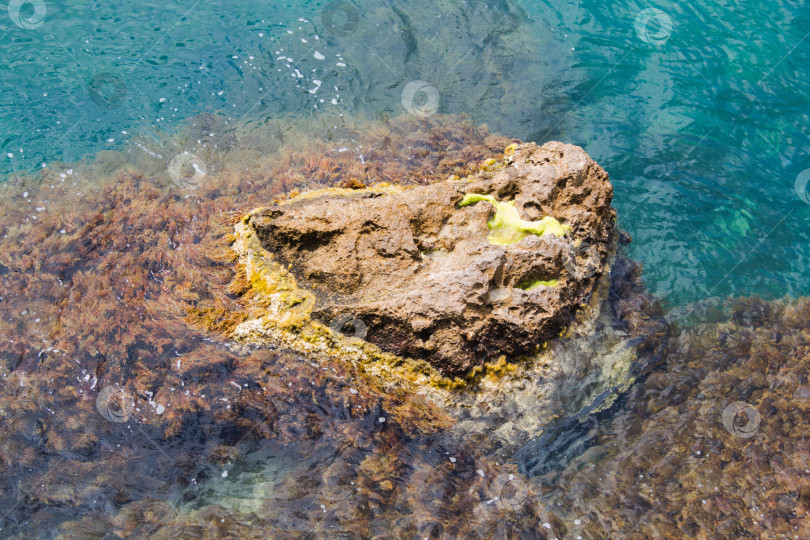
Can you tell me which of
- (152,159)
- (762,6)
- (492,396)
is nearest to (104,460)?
(492,396)

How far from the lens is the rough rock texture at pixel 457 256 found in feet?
12.9

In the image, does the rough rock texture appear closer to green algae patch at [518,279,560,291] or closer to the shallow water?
green algae patch at [518,279,560,291]

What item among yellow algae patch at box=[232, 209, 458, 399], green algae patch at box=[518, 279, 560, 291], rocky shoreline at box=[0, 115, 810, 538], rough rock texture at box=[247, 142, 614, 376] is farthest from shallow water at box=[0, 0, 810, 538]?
green algae patch at box=[518, 279, 560, 291]

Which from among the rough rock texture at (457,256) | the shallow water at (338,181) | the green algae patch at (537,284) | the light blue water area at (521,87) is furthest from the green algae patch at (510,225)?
the light blue water area at (521,87)

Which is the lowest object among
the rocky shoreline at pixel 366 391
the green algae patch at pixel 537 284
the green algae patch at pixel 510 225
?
the rocky shoreline at pixel 366 391

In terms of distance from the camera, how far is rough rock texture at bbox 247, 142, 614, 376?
12.9ft

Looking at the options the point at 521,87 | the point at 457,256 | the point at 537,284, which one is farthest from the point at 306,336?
the point at 521,87

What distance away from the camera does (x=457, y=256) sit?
167 inches

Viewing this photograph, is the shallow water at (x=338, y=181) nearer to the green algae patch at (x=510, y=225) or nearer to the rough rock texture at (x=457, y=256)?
the rough rock texture at (x=457, y=256)

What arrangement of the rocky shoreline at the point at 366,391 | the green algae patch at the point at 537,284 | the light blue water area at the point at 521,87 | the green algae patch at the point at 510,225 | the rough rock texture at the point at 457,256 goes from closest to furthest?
1. the rocky shoreline at the point at 366,391
2. the rough rock texture at the point at 457,256
3. the green algae patch at the point at 537,284
4. the green algae patch at the point at 510,225
5. the light blue water area at the point at 521,87

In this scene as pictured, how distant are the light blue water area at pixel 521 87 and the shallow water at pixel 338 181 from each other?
0.04m

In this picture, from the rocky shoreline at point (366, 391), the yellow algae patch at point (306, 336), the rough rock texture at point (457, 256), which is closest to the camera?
the rocky shoreline at point (366, 391)

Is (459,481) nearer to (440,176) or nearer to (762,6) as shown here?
(440,176)

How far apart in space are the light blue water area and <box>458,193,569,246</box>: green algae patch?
149 cm
